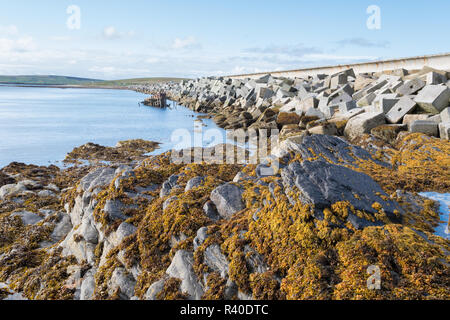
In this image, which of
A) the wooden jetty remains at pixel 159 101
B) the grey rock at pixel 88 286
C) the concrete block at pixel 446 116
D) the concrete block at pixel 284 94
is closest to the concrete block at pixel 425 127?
the concrete block at pixel 446 116

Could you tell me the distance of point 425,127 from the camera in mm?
12797

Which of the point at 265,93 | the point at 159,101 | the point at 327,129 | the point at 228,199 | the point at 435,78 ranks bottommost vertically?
the point at 228,199

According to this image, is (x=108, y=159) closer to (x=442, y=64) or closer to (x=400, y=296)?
(x=400, y=296)

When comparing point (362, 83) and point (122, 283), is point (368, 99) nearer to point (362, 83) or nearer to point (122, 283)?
point (362, 83)

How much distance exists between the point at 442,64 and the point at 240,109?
17.9 metres

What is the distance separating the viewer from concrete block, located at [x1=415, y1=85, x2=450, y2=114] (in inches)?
572

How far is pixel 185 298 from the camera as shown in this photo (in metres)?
5.31

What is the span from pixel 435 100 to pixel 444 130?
337 centimetres

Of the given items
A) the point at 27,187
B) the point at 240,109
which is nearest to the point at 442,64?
the point at 240,109

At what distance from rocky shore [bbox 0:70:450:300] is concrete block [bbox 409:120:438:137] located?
0.05m

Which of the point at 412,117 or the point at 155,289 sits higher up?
the point at 412,117

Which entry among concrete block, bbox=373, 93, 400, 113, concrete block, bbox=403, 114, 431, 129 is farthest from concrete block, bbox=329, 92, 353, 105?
concrete block, bbox=403, 114, 431, 129

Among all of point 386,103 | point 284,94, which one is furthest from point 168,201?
point 284,94

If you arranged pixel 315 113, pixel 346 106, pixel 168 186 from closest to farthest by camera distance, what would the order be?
pixel 168 186 → pixel 346 106 → pixel 315 113
